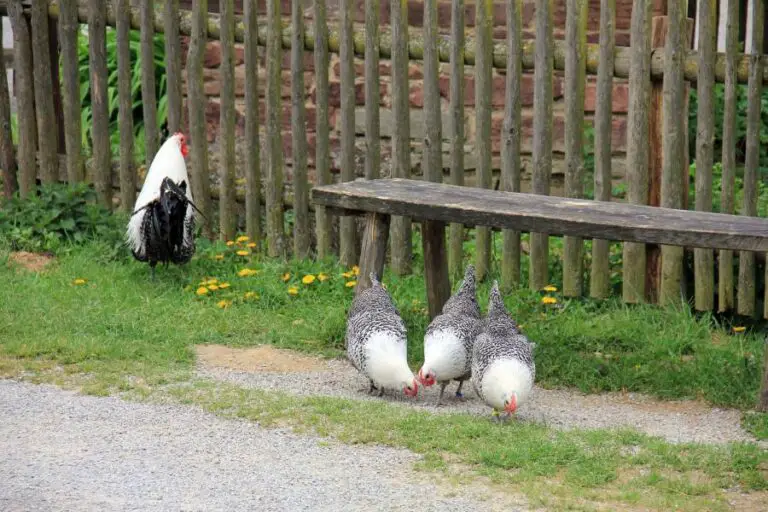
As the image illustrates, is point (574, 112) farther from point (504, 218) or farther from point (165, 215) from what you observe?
point (165, 215)

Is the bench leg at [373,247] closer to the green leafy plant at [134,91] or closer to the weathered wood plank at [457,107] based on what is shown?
the weathered wood plank at [457,107]

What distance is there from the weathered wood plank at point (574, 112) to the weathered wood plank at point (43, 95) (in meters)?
3.61

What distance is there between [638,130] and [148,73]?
315cm

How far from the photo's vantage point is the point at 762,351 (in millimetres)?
6582

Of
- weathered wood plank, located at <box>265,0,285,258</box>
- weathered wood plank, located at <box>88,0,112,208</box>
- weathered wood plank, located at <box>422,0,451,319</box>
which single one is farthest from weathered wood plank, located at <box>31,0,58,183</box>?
weathered wood plank, located at <box>422,0,451,319</box>

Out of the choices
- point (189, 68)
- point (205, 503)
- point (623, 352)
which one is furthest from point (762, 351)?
point (189, 68)

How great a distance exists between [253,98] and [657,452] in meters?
3.81

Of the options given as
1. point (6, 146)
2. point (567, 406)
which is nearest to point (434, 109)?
point (567, 406)

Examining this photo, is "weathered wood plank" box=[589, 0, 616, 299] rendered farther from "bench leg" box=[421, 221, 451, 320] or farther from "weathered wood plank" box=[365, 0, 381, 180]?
"weathered wood plank" box=[365, 0, 381, 180]

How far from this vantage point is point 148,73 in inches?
329

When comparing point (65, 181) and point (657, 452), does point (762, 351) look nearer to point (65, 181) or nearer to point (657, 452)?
point (657, 452)

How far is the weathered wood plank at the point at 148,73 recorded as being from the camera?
8289 mm

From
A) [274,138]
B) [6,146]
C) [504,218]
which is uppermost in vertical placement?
[274,138]

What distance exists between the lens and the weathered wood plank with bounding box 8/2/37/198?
8750 mm
